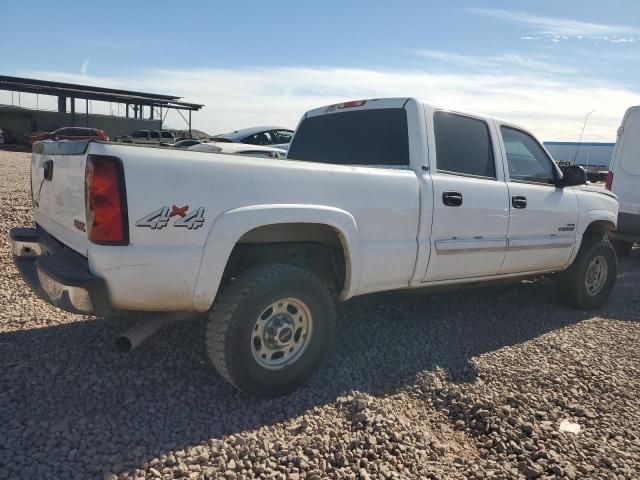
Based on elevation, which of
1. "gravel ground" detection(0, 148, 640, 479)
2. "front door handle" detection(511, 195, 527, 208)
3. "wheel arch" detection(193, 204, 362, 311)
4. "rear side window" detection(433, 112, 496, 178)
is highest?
"rear side window" detection(433, 112, 496, 178)

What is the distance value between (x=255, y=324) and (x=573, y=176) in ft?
11.6

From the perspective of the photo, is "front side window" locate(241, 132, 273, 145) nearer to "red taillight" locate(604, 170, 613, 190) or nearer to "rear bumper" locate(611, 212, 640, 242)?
"red taillight" locate(604, 170, 613, 190)

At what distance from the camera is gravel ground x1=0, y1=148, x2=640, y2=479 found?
264 centimetres

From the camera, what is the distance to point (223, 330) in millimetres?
2965

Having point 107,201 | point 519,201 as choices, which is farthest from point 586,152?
point 107,201

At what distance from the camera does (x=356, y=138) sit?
441 cm

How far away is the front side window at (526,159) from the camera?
4.77 metres

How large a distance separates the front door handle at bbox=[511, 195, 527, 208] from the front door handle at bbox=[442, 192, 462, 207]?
77cm

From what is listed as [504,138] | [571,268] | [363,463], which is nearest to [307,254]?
[363,463]

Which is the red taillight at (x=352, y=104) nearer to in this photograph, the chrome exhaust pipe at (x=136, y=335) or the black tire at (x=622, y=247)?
the chrome exhaust pipe at (x=136, y=335)

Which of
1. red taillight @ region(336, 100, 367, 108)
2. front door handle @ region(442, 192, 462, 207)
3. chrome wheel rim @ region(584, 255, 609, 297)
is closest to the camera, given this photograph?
front door handle @ region(442, 192, 462, 207)

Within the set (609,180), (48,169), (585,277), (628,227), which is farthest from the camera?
(609,180)

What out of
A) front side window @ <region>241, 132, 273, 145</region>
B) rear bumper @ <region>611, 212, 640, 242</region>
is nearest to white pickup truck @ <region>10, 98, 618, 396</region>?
rear bumper @ <region>611, 212, 640, 242</region>

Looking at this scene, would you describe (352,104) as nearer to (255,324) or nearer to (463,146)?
(463,146)
